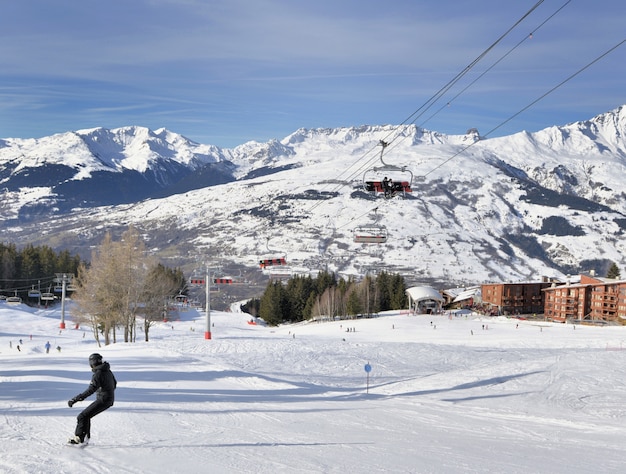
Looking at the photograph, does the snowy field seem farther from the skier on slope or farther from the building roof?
the building roof

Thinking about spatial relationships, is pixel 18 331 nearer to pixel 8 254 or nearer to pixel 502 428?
pixel 8 254

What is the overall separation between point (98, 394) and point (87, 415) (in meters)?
0.43

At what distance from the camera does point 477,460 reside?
1221 cm

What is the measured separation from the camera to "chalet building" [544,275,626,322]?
9456 cm

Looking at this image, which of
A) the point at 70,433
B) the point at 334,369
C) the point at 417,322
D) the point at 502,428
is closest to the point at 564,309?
the point at 417,322

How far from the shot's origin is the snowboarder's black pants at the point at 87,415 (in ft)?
36.7

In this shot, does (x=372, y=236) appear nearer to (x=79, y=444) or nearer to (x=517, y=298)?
(x=79, y=444)

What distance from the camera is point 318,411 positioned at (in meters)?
18.6

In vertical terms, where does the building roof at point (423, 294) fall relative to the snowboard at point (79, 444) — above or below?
below

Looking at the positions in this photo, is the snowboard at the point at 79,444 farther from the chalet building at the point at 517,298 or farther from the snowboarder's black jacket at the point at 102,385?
the chalet building at the point at 517,298

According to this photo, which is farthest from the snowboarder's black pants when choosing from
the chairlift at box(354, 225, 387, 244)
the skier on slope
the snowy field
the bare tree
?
the bare tree

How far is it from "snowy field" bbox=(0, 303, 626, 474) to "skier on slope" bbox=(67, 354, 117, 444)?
34 centimetres

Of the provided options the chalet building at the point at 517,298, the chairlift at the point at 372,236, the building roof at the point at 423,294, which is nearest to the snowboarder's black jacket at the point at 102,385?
the chairlift at the point at 372,236

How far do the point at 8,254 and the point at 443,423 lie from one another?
110 metres
